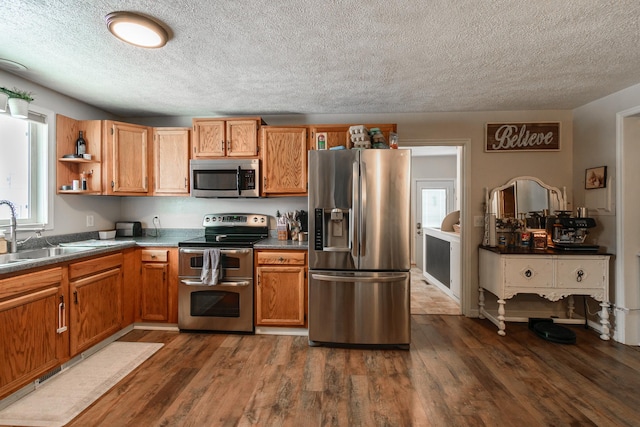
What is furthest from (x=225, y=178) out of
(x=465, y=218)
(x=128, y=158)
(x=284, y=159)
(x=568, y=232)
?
(x=568, y=232)

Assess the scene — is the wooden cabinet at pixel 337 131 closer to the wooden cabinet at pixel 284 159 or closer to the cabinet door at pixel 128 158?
the wooden cabinet at pixel 284 159

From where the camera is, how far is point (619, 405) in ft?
6.26

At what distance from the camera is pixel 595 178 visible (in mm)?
3041

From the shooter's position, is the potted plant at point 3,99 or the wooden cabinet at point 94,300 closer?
the potted plant at point 3,99

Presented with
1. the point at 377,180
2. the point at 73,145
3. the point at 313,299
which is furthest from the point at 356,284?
the point at 73,145

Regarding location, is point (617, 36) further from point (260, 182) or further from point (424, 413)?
point (260, 182)

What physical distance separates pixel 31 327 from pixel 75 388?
52 cm

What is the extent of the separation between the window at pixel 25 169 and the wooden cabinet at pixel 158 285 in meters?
0.95

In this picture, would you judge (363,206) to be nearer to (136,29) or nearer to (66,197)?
(136,29)

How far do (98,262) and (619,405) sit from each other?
13.1 ft

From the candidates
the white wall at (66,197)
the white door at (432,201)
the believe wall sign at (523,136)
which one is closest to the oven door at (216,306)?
the white wall at (66,197)

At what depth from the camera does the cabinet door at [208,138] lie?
3.25 metres

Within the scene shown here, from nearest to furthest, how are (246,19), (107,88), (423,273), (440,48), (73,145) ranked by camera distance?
(246,19), (440,48), (107,88), (73,145), (423,273)

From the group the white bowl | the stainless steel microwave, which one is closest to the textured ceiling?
the stainless steel microwave
